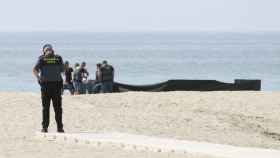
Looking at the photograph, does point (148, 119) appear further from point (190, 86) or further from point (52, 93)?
point (190, 86)

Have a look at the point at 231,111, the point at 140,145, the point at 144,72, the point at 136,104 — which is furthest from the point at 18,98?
the point at 144,72

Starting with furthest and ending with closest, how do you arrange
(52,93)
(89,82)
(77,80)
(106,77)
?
(89,82) → (77,80) → (106,77) → (52,93)

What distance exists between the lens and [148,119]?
23.5 m

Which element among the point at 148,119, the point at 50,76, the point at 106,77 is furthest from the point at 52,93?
the point at 106,77

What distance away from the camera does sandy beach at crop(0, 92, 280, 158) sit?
1749 cm

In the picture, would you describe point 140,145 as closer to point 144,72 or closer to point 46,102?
point 46,102

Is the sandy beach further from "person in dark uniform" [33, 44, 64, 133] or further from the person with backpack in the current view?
the person with backpack

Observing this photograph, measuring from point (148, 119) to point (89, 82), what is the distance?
10061mm

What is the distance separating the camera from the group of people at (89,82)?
32.1m

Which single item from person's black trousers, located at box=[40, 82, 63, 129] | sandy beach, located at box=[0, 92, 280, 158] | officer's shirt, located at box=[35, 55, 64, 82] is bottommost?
sandy beach, located at box=[0, 92, 280, 158]

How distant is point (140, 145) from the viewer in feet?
55.4

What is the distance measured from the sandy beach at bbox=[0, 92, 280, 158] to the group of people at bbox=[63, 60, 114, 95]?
6.20 ft

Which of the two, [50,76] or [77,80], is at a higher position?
[50,76]

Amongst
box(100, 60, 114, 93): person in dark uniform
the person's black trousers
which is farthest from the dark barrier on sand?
the person's black trousers
